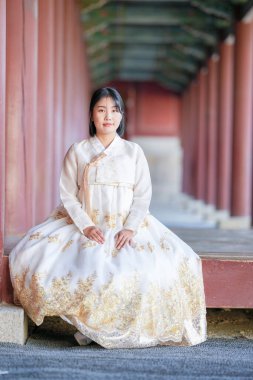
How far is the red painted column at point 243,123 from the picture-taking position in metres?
12.4

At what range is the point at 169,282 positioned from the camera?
4.09 meters

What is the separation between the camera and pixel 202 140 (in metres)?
19.5

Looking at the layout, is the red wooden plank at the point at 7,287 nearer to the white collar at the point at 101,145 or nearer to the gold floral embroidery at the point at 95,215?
the gold floral embroidery at the point at 95,215

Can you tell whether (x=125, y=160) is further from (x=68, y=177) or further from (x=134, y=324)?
(x=134, y=324)

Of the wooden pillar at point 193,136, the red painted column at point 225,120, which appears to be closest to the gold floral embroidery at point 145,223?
the red painted column at point 225,120

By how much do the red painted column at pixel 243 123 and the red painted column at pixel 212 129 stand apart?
178 inches

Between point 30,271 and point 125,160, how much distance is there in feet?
2.70

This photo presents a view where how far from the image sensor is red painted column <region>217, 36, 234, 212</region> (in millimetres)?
14914

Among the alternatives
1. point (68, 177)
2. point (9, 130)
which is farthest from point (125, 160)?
point (9, 130)

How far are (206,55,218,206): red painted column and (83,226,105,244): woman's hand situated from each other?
1303cm

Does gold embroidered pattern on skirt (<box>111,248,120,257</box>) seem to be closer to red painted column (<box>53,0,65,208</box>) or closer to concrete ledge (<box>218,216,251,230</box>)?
red painted column (<box>53,0,65,208</box>)

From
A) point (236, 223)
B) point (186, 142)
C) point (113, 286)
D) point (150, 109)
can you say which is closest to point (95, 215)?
point (113, 286)

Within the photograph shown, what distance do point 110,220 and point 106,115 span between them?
59 centimetres

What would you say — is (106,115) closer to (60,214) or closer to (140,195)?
(140,195)
